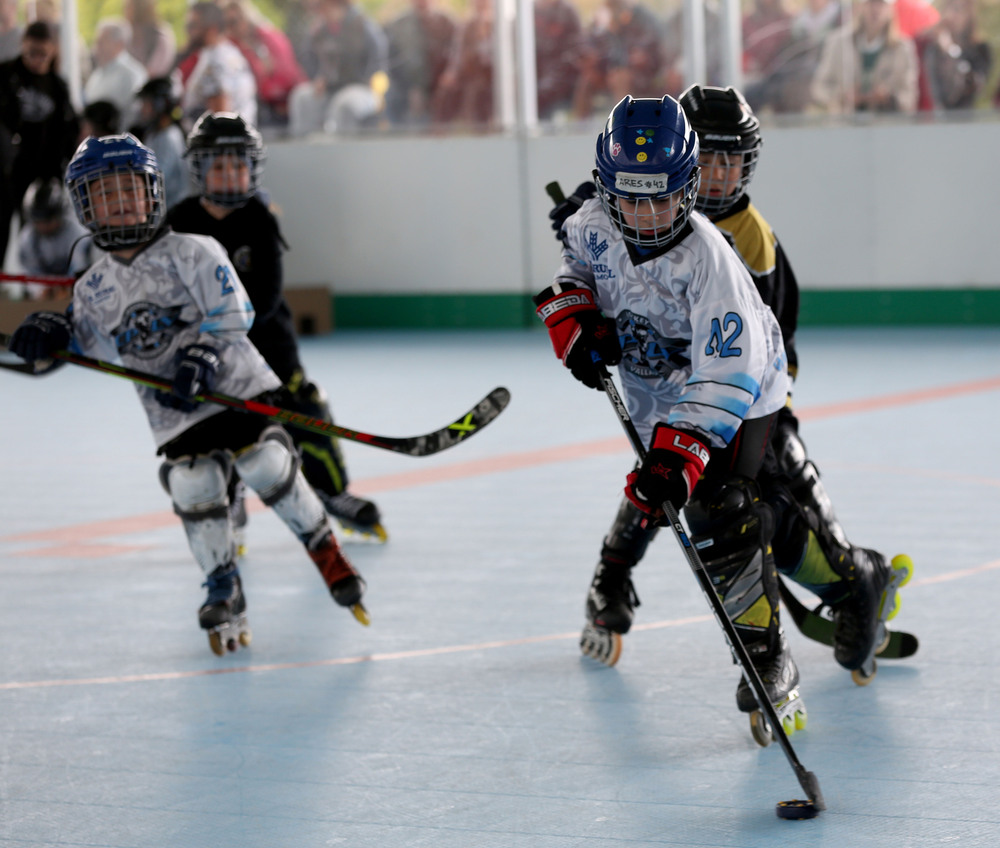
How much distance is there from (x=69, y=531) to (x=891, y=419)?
12.5 ft

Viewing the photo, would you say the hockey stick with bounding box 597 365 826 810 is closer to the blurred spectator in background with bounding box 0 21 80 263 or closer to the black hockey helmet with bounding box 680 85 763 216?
the black hockey helmet with bounding box 680 85 763 216

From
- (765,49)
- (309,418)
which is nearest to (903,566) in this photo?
(309,418)

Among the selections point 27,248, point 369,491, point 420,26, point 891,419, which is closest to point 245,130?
point 369,491

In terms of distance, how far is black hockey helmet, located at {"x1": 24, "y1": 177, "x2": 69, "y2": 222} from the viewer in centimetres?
1063

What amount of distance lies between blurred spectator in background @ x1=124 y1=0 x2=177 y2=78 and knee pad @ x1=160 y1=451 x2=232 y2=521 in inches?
342

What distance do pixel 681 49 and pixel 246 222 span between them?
6.60 m

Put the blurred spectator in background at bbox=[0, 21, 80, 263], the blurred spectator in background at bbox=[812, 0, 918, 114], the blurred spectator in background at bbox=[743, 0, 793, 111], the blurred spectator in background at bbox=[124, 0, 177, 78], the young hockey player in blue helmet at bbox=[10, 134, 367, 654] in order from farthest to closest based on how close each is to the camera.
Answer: the blurred spectator in background at bbox=[124, 0, 177, 78] → the blurred spectator in background at bbox=[0, 21, 80, 263] → the blurred spectator in background at bbox=[743, 0, 793, 111] → the blurred spectator in background at bbox=[812, 0, 918, 114] → the young hockey player in blue helmet at bbox=[10, 134, 367, 654]

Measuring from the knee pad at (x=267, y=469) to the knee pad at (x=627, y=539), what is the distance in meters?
0.92

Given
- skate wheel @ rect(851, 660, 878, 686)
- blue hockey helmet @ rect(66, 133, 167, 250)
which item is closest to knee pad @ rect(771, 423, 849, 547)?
skate wheel @ rect(851, 660, 878, 686)

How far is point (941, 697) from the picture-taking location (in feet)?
11.9

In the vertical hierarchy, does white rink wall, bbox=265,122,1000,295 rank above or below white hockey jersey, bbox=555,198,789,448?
below

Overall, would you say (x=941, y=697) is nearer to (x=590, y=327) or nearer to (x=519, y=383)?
(x=590, y=327)

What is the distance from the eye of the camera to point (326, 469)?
5527mm

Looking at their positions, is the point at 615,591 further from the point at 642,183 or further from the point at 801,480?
the point at 642,183
